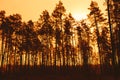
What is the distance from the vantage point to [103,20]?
1721 inches

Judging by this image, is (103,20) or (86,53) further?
(86,53)

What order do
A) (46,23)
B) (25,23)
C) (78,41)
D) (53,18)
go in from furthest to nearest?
(78,41) → (25,23) → (46,23) → (53,18)

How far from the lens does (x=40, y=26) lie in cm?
5144

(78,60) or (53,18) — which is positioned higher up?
(53,18)

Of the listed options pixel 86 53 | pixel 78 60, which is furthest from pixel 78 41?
pixel 78 60

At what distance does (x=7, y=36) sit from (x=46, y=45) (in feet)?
33.8

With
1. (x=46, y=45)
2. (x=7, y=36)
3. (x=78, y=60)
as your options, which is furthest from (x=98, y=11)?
(x=78, y=60)

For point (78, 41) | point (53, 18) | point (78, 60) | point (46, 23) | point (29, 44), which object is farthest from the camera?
point (78, 60)

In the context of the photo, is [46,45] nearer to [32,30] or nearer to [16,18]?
[32,30]

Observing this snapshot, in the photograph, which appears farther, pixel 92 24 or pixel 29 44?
pixel 29 44

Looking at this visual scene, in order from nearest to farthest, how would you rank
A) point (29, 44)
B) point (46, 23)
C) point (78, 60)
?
point (46, 23) → point (29, 44) → point (78, 60)

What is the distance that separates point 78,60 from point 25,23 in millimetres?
26758

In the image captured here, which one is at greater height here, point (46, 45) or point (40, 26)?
point (40, 26)

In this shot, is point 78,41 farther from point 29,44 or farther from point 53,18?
point 53,18
